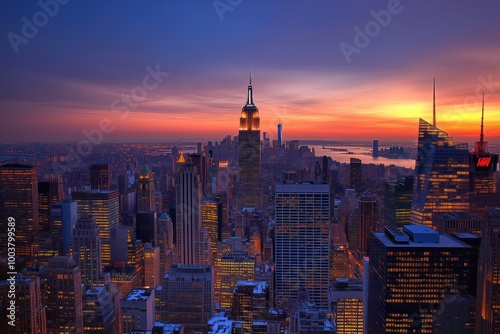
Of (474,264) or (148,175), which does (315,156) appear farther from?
(474,264)

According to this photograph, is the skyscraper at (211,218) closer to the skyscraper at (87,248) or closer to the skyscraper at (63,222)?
the skyscraper at (63,222)

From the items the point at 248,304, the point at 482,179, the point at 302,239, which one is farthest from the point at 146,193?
the point at 482,179

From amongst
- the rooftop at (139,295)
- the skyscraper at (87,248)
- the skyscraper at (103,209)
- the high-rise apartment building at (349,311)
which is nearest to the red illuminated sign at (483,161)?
the high-rise apartment building at (349,311)

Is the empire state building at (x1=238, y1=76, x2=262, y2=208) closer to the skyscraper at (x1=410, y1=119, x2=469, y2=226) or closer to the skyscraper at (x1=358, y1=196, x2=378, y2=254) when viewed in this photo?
the skyscraper at (x1=358, y1=196, x2=378, y2=254)

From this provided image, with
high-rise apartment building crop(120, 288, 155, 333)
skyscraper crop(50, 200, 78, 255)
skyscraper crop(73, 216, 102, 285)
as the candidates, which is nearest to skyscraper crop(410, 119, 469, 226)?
high-rise apartment building crop(120, 288, 155, 333)

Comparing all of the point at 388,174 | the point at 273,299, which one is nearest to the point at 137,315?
the point at 273,299
